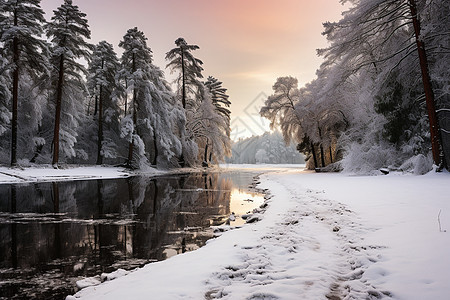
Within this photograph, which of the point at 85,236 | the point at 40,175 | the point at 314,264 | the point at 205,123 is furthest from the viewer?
the point at 205,123

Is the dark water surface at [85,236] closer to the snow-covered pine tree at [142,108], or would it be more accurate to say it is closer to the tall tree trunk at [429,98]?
the tall tree trunk at [429,98]

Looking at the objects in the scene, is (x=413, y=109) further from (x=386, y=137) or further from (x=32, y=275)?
(x=32, y=275)

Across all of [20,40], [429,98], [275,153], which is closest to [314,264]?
[429,98]

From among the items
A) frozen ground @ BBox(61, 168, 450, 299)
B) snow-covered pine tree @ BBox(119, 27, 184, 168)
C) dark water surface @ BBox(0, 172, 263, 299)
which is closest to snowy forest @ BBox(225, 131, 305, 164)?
snow-covered pine tree @ BBox(119, 27, 184, 168)

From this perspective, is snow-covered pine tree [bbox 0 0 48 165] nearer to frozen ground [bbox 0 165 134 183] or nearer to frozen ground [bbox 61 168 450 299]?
frozen ground [bbox 0 165 134 183]

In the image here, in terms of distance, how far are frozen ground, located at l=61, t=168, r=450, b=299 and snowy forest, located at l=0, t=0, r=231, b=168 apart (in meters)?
19.8

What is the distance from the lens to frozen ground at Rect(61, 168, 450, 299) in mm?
2619

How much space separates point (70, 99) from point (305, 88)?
79.0ft

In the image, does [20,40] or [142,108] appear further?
[142,108]

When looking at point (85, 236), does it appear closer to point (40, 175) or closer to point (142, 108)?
point (40, 175)

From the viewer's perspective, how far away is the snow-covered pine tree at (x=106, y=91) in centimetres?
2809

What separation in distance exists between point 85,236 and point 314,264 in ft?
13.7

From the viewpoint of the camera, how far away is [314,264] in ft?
11.0

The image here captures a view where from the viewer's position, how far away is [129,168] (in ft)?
83.8
